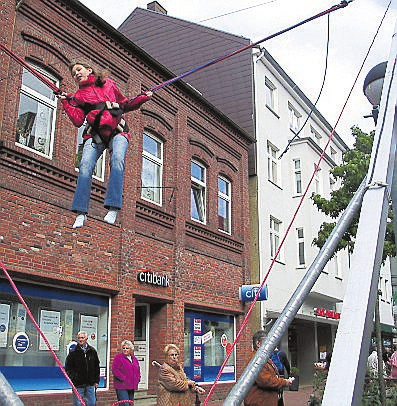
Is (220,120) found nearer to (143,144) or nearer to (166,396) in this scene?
(143,144)

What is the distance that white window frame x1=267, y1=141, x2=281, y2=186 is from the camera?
67.6 ft

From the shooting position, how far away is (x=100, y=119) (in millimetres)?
5023

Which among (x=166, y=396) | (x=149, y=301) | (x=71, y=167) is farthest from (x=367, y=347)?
(x=149, y=301)

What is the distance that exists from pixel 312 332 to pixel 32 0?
59.9ft

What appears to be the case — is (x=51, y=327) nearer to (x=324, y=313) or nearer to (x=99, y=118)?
(x=99, y=118)

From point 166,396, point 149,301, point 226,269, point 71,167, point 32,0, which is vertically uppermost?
point 32,0

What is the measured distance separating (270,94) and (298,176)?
3402 mm

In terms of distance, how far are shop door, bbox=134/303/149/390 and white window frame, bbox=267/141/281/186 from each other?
8466 millimetres

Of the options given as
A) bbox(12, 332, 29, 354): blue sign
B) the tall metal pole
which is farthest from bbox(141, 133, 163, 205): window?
the tall metal pole

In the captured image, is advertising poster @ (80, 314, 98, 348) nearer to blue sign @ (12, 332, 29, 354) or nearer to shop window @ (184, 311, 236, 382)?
blue sign @ (12, 332, 29, 354)

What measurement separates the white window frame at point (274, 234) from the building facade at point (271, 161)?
36mm

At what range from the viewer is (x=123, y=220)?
12.4 meters

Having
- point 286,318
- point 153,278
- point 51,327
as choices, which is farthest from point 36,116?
point 286,318

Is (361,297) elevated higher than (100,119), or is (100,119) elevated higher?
(100,119)
